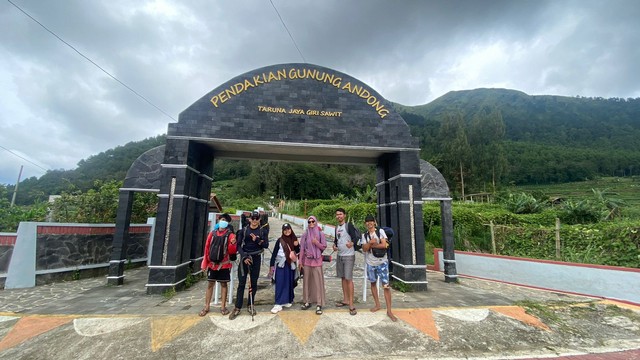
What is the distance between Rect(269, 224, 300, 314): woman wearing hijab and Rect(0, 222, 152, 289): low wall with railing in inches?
272

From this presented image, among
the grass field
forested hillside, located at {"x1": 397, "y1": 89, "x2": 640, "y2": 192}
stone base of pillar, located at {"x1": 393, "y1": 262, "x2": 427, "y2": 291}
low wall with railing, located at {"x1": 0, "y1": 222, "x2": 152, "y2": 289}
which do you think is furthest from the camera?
the grass field

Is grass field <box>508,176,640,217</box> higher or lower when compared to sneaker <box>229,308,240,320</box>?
higher

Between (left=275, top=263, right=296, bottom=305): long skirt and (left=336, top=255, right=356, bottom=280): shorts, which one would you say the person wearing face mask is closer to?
(left=275, top=263, right=296, bottom=305): long skirt

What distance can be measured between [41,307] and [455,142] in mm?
34024

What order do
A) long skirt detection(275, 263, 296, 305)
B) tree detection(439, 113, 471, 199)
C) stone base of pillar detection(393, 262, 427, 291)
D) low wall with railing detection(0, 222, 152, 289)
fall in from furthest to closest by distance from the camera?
tree detection(439, 113, 471, 199) → low wall with railing detection(0, 222, 152, 289) → stone base of pillar detection(393, 262, 427, 291) → long skirt detection(275, 263, 296, 305)

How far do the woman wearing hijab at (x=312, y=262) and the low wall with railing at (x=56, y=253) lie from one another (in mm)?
7438

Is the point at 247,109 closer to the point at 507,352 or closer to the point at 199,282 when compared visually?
the point at 199,282

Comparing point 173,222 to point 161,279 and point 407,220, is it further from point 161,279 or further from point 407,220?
point 407,220

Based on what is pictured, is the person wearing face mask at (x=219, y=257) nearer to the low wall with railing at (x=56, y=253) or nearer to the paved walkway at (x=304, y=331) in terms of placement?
the paved walkway at (x=304, y=331)

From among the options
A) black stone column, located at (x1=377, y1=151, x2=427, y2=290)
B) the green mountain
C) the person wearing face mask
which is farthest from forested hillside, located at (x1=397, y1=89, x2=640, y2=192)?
the green mountain

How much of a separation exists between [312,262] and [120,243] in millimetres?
5704

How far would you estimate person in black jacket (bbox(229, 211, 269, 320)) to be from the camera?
15.8 feet

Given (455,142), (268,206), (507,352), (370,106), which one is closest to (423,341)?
(507,352)

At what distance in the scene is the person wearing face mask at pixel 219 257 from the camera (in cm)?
485
